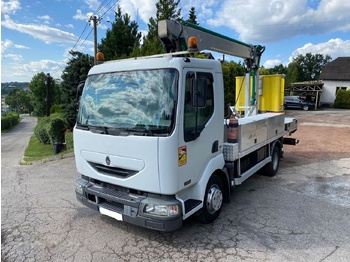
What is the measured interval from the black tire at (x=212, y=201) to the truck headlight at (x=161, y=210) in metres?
0.75

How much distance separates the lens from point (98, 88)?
12.2 feet

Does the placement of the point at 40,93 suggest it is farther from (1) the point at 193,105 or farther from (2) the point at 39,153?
(1) the point at 193,105

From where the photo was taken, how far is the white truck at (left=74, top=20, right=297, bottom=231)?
3.11 m

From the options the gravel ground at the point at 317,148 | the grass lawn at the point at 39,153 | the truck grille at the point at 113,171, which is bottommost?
the grass lawn at the point at 39,153

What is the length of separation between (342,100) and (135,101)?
34.6 meters

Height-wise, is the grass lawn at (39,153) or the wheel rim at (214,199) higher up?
the wheel rim at (214,199)

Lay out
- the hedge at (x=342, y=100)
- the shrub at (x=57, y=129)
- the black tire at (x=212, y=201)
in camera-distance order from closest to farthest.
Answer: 1. the black tire at (x=212, y=201)
2. the shrub at (x=57, y=129)
3. the hedge at (x=342, y=100)

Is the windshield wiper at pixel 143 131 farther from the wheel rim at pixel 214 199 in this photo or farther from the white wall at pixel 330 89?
the white wall at pixel 330 89

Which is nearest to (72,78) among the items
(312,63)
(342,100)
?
(342,100)

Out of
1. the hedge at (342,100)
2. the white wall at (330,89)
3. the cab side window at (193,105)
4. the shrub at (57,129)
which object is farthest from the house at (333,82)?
the cab side window at (193,105)

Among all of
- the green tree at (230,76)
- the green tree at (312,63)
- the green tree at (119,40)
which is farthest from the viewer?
the green tree at (312,63)

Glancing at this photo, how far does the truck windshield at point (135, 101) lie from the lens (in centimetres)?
312

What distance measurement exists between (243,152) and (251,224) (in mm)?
1201

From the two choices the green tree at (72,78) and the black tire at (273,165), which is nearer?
the black tire at (273,165)
